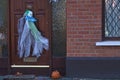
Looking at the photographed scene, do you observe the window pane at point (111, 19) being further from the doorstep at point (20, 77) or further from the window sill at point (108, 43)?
the doorstep at point (20, 77)

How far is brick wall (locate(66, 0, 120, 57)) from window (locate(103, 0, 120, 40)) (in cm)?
23

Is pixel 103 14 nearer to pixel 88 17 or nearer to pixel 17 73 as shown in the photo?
pixel 88 17

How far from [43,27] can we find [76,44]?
0.94m

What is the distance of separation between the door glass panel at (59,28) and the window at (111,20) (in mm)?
998

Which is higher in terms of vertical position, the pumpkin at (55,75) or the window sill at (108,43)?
the window sill at (108,43)

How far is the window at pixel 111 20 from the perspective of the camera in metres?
10.6

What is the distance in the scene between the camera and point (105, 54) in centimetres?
1042

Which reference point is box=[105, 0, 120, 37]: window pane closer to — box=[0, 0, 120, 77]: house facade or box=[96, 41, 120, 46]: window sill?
box=[0, 0, 120, 77]: house facade

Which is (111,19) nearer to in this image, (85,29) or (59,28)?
(85,29)

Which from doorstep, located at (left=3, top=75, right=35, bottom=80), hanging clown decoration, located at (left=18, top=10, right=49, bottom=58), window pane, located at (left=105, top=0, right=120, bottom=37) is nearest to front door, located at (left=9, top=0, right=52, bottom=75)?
hanging clown decoration, located at (left=18, top=10, right=49, bottom=58)

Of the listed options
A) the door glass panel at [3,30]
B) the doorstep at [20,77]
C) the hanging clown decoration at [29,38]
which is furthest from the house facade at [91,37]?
the door glass panel at [3,30]

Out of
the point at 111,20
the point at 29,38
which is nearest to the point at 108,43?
the point at 111,20

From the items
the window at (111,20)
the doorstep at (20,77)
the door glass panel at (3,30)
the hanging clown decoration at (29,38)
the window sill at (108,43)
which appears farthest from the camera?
the door glass panel at (3,30)

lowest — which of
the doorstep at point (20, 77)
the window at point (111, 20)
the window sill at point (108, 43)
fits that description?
the doorstep at point (20, 77)
